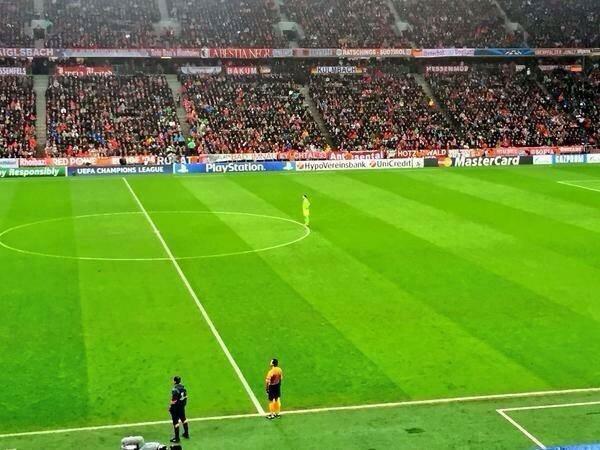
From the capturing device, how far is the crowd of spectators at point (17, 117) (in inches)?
2309

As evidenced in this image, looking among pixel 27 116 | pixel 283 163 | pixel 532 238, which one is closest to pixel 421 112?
pixel 283 163

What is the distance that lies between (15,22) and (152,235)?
138 feet

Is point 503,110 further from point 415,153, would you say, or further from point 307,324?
point 307,324

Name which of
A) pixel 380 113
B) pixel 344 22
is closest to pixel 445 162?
pixel 380 113

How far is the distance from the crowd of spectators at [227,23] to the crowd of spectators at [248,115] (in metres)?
2.96

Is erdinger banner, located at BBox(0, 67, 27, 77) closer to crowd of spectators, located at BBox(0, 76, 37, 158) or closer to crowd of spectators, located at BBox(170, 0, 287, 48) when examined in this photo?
crowd of spectators, located at BBox(0, 76, 37, 158)

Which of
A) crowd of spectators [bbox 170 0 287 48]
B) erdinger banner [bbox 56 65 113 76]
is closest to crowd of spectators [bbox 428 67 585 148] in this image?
crowd of spectators [bbox 170 0 287 48]

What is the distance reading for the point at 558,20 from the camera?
80.2m

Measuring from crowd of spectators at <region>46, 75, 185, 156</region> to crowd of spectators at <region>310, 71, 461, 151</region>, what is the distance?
41.6ft

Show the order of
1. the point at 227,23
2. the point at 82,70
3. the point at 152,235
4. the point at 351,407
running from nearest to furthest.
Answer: the point at 351,407 < the point at 152,235 < the point at 82,70 < the point at 227,23

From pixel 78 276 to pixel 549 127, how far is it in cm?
5168

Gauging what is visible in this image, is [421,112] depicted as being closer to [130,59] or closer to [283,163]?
[283,163]

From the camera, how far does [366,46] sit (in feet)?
243

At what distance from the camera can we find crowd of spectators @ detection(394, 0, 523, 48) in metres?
A: 76.8
